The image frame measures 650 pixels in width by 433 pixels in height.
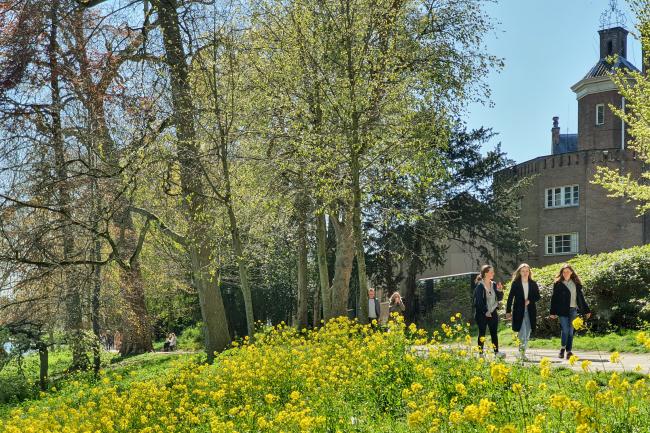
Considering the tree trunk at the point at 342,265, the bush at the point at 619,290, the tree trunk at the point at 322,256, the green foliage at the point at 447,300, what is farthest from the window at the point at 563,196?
the tree trunk at the point at 322,256

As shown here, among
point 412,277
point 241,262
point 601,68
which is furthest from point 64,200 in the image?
point 601,68

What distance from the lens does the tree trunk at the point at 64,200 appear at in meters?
20.8

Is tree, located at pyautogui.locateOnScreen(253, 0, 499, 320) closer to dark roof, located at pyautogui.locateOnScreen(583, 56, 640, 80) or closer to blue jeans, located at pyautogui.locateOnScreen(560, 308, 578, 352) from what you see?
blue jeans, located at pyautogui.locateOnScreen(560, 308, 578, 352)

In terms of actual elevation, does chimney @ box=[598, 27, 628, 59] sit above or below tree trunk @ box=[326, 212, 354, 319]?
above

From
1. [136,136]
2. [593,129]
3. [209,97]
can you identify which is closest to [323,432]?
[209,97]

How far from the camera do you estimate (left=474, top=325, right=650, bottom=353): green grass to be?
15.6m

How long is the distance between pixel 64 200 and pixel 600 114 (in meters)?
42.2

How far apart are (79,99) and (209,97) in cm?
487

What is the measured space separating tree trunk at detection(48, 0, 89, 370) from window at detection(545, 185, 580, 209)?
3509cm

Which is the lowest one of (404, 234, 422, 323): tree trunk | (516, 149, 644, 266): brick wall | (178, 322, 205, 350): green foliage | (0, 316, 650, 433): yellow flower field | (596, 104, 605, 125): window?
(178, 322, 205, 350): green foliage

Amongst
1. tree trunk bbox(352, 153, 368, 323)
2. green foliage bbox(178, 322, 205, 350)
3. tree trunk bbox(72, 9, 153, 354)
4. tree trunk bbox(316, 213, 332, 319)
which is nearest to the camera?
tree trunk bbox(352, 153, 368, 323)

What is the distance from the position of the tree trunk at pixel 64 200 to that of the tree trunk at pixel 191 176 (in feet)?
10.2

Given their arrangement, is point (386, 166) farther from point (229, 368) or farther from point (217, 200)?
point (229, 368)

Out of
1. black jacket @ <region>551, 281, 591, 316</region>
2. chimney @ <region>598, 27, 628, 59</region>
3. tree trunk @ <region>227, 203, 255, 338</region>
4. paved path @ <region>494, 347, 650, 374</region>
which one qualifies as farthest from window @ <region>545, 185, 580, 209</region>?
black jacket @ <region>551, 281, 591, 316</region>
